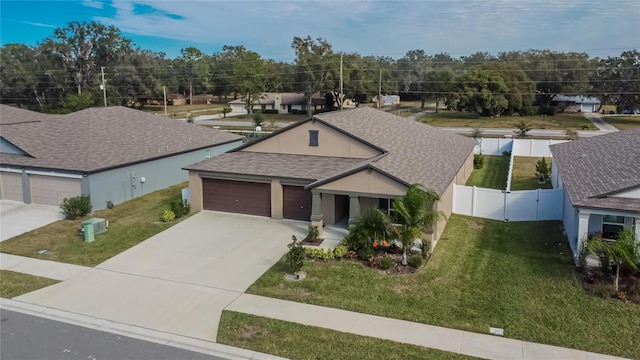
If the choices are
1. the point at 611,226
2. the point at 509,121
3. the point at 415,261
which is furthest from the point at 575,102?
the point at 415,261

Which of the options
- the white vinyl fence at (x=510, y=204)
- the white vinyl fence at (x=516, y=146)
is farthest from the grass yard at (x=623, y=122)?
the white vinyl fence at (x=510, y=204)

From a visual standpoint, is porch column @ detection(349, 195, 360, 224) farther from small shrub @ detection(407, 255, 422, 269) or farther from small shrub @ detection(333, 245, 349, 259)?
small shrub @ detection(407, 255, 422, 269)

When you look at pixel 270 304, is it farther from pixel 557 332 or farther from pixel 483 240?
pixel 483 240

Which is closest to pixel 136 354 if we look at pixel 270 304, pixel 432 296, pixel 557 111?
pixel 270 304

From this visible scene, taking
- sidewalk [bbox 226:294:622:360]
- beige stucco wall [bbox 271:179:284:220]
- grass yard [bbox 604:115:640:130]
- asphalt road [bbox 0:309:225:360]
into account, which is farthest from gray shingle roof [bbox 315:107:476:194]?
grass yard [bbox 604:115:640:130]

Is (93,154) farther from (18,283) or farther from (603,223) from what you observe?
(603,223)

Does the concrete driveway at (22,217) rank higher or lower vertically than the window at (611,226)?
lower

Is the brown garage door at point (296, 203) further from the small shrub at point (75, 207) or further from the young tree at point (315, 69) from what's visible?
the young tree at point (315, 69)
